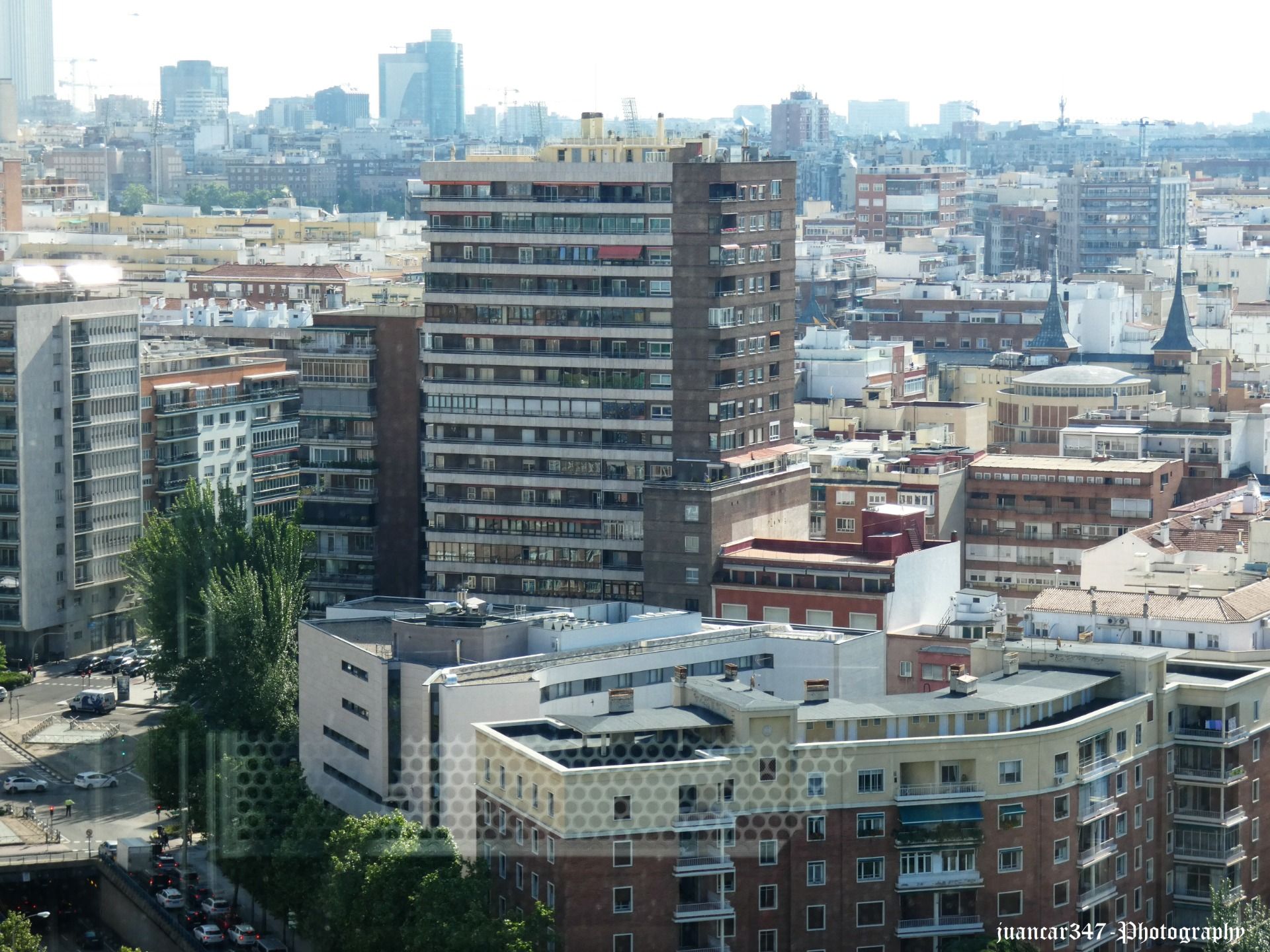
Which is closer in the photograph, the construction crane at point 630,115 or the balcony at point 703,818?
the balcony at point 703,818

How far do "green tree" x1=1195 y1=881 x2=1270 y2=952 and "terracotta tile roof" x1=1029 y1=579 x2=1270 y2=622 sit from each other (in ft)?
12.3

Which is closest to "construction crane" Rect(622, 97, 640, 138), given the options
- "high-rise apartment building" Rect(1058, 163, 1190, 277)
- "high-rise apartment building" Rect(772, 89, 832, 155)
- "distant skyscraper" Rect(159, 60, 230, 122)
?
"high-rise apartment building" Rect(1058, 163, 1190, 277)

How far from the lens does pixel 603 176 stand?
99.7 ft

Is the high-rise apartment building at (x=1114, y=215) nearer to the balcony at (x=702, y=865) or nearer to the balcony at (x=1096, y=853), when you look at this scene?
the balcony at (x=1096, y=853)

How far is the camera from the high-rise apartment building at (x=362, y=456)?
3244cm

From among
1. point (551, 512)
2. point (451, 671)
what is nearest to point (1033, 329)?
point (551, 512)

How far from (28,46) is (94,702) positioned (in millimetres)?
89573

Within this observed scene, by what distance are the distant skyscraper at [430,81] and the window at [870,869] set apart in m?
131

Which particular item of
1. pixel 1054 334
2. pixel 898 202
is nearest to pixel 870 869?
pixel 1054 334

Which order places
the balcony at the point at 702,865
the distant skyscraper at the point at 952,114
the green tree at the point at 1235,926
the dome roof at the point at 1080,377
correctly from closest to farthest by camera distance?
the balcony at the point at 702,865, the green tree at the point at 1235,926, the dome roof at the point at 1080,377, the distant skyscraper at the point at 952,114

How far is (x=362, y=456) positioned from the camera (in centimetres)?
3259

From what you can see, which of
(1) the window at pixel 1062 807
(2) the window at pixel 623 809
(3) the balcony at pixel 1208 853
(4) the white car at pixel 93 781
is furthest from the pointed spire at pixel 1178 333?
(2) the window at pixel 623 809

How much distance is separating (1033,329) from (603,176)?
2500 cm

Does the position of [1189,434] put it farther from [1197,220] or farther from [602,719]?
[1197,220]
